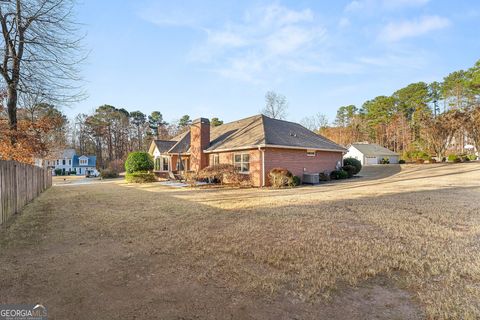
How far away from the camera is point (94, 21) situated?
30.6 ft

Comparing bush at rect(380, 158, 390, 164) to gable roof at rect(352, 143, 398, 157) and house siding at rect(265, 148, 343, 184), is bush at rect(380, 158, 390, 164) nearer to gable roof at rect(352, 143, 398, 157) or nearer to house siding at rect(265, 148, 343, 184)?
gable roof at rect(352, 143, 398, 157)

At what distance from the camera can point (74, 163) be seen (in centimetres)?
5447

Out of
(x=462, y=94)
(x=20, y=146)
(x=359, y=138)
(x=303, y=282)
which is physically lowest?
(x=303, y=282)

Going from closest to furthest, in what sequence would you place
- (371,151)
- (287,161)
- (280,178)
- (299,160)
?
(280,178)
(287,161)
(299,160)
(371,151)

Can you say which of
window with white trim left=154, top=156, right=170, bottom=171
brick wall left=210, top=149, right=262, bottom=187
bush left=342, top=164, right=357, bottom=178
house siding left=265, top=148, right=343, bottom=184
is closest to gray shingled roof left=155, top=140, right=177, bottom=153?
window with white trim left=154, top=156, right=170, bottom=171

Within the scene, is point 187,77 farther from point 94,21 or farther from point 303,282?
point 303,282

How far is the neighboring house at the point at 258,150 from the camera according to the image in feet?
53.3

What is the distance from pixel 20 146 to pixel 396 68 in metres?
24.0

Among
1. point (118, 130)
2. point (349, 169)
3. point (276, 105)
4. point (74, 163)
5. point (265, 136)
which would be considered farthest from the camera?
point (74, 163)

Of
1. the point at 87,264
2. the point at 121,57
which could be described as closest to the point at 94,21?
the point at 121,57

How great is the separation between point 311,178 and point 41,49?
609 inches

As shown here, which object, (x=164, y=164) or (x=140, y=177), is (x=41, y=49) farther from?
(x=164, y=164)

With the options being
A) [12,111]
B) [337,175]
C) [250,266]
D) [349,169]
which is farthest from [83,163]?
[250,266]

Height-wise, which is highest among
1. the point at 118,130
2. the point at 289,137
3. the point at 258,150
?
the point at 118,130
